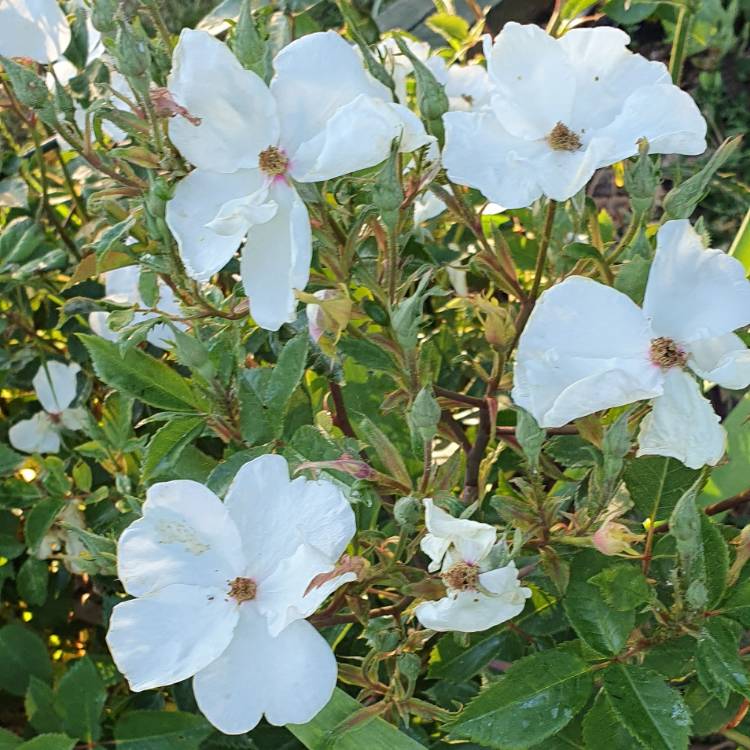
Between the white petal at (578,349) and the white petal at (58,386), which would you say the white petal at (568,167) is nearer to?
the white petal at (578,349)

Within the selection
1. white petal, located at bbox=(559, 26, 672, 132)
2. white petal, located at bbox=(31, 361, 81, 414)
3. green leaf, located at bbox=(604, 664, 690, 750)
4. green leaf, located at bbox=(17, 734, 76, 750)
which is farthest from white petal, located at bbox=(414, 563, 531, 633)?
white petal, located at bbox=(31, 361, 81, 414)

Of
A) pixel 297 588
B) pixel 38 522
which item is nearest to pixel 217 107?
pixel 297 588

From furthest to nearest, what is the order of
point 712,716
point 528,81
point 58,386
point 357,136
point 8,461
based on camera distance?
point 58,386, point 8,461, point 712,716, point 528,81, point 357,136

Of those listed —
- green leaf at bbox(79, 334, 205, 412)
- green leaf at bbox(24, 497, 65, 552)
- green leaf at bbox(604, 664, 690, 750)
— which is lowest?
green leaf at bbox(24, 497, 65, 552)

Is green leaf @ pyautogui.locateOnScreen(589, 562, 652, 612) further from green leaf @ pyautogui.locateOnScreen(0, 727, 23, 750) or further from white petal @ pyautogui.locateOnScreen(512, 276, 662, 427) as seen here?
Answer: green leaf @ pyautogui.locateOnScreen(0, 727, 23, 750)

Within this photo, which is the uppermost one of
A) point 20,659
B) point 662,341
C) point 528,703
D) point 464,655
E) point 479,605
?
point 662,341

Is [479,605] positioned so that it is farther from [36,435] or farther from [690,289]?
[36,435]
